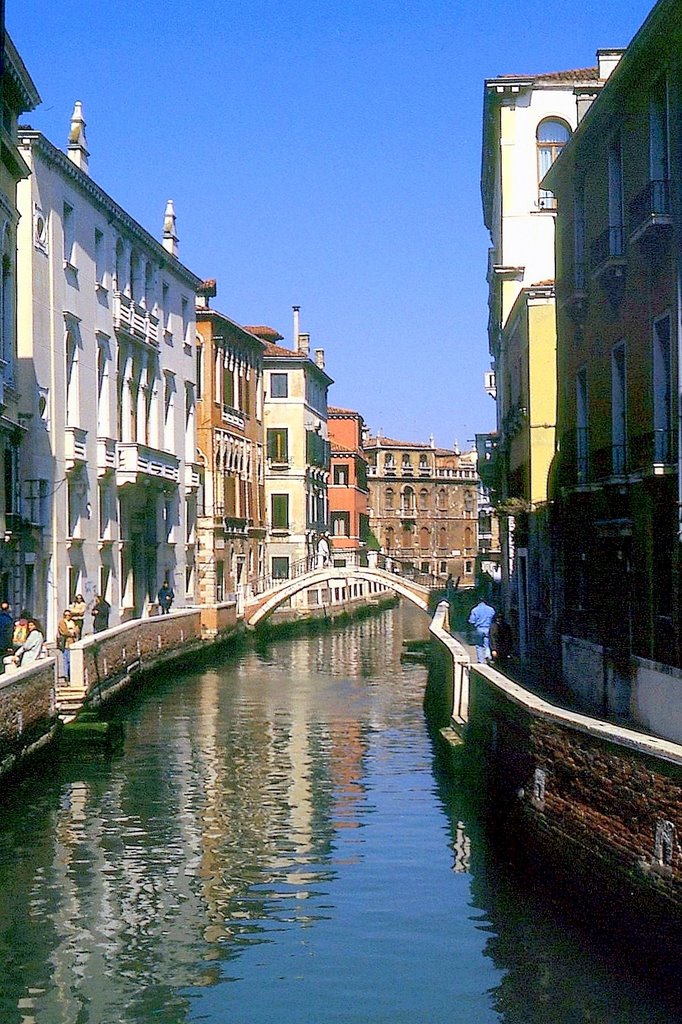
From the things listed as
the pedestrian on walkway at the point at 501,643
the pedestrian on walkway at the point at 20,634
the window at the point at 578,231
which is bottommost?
the pedestrian on walkway at the point at 501,643

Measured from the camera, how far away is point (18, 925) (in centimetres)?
1055

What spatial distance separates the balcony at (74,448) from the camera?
26.0m

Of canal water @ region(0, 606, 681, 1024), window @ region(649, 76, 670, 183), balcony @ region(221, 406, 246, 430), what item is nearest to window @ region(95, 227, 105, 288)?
canal water @ region(0, 606, 681, 1024)

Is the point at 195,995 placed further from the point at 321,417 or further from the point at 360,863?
the point at 321,417

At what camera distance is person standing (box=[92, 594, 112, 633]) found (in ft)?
86.2

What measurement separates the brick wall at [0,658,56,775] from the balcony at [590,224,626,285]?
7232 mm

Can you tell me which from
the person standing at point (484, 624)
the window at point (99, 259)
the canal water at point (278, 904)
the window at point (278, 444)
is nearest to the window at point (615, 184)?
the person standing at point (484, 624)

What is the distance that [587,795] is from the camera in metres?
10.7

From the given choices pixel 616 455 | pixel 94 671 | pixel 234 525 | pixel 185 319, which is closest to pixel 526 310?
pixel 616 455

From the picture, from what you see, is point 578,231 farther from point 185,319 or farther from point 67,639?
point 185,319

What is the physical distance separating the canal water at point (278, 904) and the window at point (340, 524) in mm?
48319

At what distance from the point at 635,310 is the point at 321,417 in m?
42.0

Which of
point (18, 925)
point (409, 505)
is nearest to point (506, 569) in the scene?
point (18, 925)

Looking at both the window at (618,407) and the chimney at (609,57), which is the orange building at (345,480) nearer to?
the chimney at (609,57)
